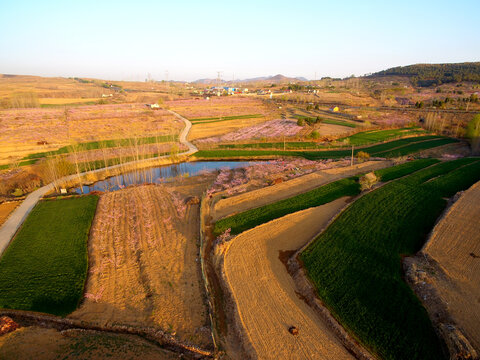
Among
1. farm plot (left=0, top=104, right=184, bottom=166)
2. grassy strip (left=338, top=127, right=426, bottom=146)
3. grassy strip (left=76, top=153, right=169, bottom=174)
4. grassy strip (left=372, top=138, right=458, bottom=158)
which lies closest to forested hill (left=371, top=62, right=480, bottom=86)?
grassy strip (left=338, top=127, right=426, bottom=146)

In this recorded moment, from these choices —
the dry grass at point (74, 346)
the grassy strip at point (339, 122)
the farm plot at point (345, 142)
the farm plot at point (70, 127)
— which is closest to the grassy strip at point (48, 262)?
the dry grass at point (74, 346)

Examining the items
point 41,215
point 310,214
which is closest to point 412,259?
point 310,214

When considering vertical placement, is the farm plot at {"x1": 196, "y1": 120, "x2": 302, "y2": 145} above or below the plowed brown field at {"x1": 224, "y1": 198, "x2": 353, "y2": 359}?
above

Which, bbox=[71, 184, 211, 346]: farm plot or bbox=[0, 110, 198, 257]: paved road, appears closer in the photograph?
bbox=[71, 184, 211, 346]: farm plot

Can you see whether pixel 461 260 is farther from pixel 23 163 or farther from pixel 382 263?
pixel 23 163

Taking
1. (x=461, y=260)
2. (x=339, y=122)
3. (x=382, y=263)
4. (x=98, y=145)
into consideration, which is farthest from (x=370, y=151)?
(x=98, y=145)

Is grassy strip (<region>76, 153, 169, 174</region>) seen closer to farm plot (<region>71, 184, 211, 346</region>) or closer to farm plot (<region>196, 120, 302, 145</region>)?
farm plot (<region>71, 184, 211, 346</region>)

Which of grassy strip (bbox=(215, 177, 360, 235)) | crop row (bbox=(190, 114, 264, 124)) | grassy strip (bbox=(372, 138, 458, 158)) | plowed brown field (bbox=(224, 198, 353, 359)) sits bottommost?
plowed brown field (bbox=(224, 198, 353, 359))
